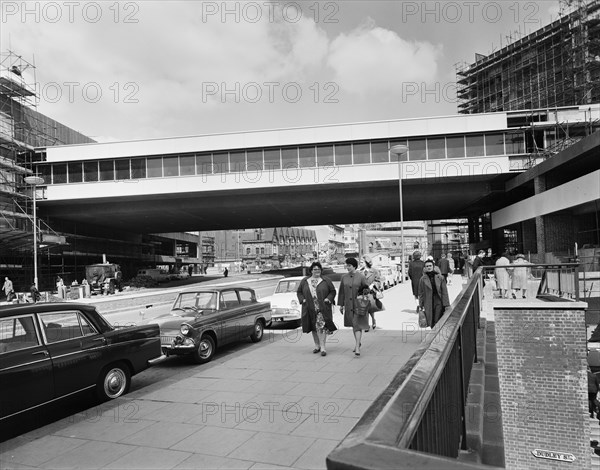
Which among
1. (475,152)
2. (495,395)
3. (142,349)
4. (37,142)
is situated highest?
(37,142)

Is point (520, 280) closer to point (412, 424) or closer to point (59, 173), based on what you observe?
point (412, 424)

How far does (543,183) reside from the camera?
2792 centimetres

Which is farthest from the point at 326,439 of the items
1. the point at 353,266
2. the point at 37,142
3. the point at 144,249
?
the point at 144,249

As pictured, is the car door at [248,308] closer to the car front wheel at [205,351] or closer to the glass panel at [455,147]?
the car front wheel at [205,351]

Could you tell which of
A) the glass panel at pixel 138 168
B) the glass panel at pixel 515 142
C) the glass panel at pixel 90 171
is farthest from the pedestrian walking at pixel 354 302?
the glass panel at pixel 90 171

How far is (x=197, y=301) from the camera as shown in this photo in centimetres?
1014

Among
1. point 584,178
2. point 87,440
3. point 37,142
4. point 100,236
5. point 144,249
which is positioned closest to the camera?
point 87,440

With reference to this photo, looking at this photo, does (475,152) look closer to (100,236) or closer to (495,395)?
(495,395)

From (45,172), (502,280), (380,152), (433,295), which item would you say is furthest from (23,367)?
(45,172)

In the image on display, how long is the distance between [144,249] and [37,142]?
73.1 feet

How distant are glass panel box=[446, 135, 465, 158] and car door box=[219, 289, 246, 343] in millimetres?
25377

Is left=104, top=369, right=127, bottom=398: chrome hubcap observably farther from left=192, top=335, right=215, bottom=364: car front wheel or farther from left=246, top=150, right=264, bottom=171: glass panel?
left=246, top=150, right=264, bottom=171: glass panel

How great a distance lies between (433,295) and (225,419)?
5.03 meters

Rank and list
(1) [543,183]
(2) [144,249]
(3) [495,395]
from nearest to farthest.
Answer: (3) [495,395] → (1) [543,183] → (2) [144,249]
